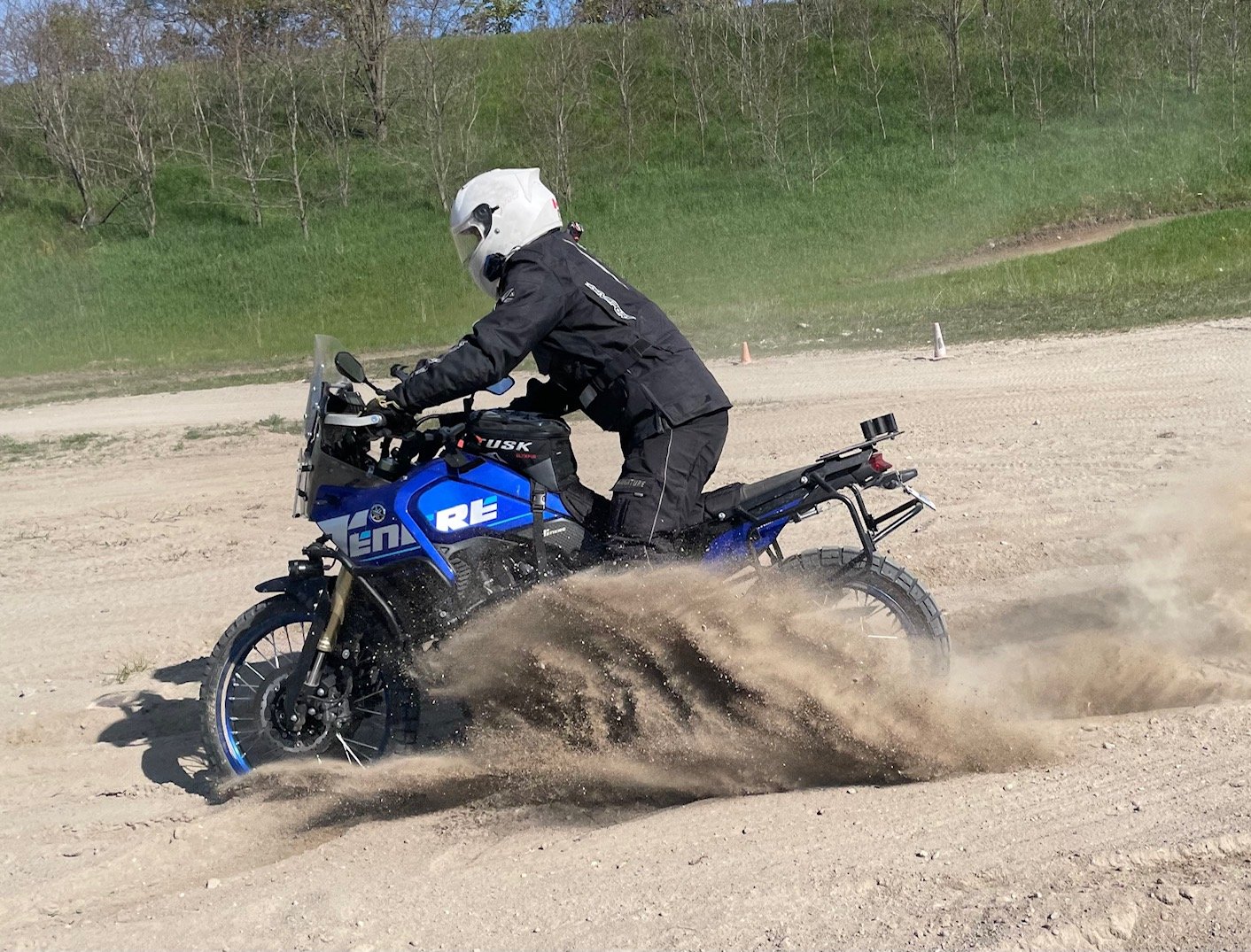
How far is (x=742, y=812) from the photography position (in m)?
4.28

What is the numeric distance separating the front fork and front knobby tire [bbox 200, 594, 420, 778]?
91mm

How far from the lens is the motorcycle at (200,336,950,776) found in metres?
4.74

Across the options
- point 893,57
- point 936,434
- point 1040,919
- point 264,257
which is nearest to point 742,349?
point 936,434

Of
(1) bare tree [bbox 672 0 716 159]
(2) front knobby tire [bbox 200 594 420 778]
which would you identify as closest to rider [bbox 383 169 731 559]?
(2) front knobby tire [bbox 200 594 420 778]

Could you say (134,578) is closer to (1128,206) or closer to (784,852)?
(784,852)

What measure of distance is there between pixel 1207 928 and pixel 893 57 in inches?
1607

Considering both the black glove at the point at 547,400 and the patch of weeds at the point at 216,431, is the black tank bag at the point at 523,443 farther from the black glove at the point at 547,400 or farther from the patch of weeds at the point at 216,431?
the patch of weeds at the point at 216,431

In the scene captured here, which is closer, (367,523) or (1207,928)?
(1207,928)

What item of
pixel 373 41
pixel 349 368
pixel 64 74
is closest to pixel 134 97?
pixel 64 74

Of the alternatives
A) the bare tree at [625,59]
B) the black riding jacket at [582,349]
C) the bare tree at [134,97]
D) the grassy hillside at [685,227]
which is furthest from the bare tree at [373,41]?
the black riding jacket at [582,349]

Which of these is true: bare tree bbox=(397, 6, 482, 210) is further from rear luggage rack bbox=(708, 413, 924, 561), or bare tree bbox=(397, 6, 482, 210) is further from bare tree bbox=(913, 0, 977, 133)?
rear luggage rack bbox=(708, 413, 924, 561)

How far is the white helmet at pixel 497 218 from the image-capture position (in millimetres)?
4695

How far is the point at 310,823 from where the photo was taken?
4.73 meters

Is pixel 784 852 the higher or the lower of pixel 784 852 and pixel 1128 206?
the lower
